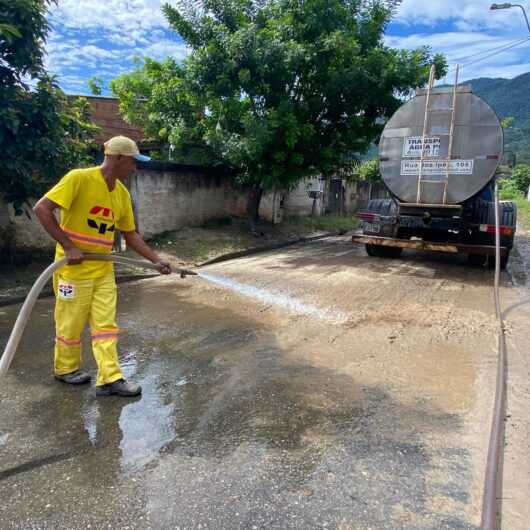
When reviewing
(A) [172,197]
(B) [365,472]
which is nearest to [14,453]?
(B) [365,472]

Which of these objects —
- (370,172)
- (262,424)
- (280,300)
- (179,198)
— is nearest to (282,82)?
(179,198)

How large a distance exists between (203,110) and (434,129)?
18.5ft

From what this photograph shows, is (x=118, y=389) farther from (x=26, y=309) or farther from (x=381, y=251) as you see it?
(x=381, y=251)

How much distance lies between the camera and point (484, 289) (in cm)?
678

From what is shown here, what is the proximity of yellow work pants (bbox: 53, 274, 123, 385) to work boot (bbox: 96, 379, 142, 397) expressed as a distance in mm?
44

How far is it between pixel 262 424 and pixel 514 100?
5488 inches

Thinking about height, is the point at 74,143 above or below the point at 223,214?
above

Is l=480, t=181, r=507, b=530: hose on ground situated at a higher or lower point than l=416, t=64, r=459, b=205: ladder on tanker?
lower

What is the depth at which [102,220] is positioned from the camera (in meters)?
3.25

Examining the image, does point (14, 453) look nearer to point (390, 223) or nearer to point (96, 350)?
point (96, 350)

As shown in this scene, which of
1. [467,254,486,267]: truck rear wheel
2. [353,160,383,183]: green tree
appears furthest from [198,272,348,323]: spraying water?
[353,160,383,183]: green tree

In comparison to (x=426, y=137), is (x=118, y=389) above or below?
below

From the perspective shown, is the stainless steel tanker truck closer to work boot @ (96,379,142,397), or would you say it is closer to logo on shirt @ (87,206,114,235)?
logo on shirt @ (87,206,114,235)

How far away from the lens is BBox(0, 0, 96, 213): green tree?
5.45 m
